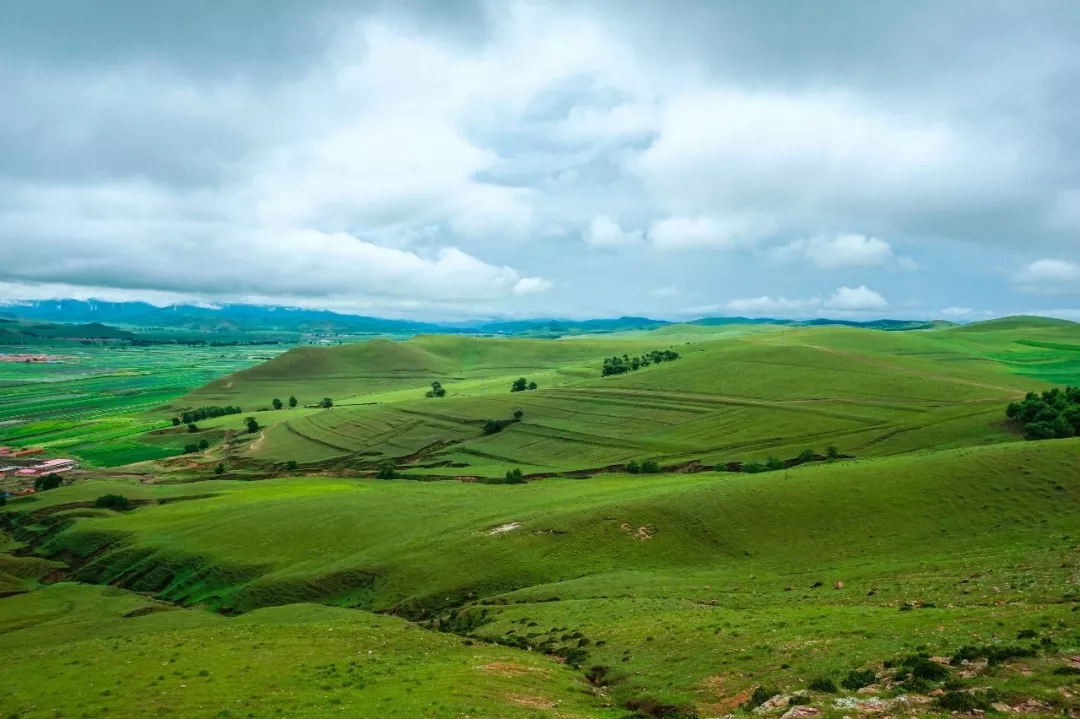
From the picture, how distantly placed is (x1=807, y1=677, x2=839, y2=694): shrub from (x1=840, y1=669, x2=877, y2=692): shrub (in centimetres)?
40

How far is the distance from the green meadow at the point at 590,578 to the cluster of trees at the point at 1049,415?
2.89 m

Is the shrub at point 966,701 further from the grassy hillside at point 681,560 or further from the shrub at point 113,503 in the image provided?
the shrub at point 113,503

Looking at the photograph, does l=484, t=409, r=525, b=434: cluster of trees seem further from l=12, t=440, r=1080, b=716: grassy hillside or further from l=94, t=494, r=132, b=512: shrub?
l=94, t=494, r=132, b=512: shrub

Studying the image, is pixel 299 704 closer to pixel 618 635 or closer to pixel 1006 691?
pixel 618 635

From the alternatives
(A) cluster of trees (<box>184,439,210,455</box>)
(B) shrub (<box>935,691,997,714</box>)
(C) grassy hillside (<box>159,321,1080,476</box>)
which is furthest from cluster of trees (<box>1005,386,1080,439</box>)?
(A) cluster of trees (<box>184,439,210,455</box>)

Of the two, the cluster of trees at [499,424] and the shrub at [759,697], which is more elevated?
the shrub at [759,697]

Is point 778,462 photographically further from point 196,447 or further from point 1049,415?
point 196,447

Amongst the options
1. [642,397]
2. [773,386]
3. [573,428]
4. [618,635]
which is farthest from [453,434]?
[618,635]

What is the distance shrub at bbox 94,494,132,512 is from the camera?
10056 cm

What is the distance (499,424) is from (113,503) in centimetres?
7882

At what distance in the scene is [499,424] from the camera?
5807 inches

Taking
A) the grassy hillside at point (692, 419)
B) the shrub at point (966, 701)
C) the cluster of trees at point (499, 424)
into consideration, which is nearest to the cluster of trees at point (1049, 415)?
the grassy hillside at point (692, 419)

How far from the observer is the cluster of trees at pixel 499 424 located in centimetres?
14512

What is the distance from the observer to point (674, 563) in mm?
55406
